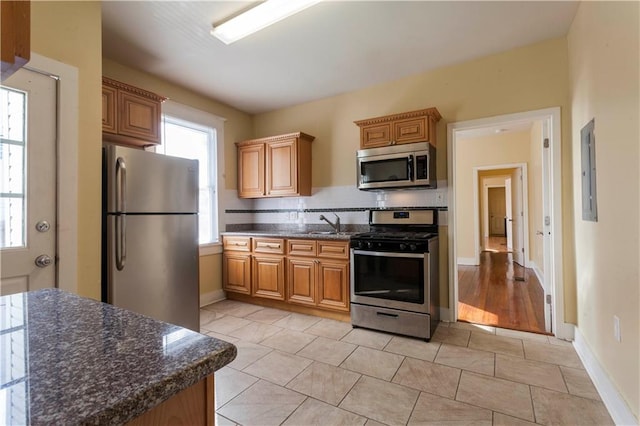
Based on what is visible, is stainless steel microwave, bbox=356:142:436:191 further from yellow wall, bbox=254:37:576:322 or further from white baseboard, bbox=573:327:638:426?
white baseboard, bbox=573:327:638:426

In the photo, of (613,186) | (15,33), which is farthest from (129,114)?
(613,186)

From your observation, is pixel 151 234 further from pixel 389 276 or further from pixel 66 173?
pixel 389 276

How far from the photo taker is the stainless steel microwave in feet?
9.67

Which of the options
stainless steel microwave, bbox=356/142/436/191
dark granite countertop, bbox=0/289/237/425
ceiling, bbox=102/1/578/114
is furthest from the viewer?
stainless steel microwave, bbox=356/142/436/191

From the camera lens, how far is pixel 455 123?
3.11 meters

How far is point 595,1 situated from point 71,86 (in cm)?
341

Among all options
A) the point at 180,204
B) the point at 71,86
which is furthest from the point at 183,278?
the point at 71,86

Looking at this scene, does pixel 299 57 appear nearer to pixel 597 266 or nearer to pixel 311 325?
pixel 311 325

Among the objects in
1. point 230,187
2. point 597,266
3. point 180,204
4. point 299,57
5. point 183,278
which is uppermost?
point 299,57

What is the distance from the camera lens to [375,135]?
10.7ft

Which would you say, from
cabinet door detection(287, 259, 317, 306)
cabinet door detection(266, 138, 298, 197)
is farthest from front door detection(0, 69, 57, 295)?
cabinet door detection(266, 138, 298, 197)

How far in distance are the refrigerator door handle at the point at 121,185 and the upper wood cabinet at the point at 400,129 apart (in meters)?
2.25

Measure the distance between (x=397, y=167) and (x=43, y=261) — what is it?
9.42 ft

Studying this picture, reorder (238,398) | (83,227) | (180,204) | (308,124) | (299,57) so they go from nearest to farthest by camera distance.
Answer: (238,398)
(83,227)
(180,204)
(299,57)
(308,124)
